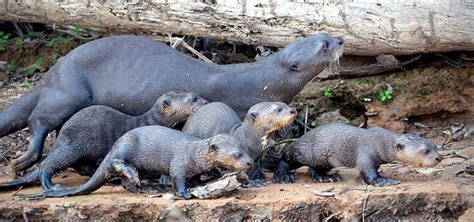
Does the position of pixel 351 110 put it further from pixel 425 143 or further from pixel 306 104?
pixel 425 143

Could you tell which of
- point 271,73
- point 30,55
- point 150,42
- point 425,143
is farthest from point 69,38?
point 425,143

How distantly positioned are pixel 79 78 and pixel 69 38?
2055 millimetres

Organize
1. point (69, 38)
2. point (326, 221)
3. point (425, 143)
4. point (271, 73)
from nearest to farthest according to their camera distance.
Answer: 1. point (326, 221)
2. point (425, 143)
3. point (271, 73)
4. point (69, 38)

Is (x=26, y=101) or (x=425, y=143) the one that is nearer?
(x=425, y=143)

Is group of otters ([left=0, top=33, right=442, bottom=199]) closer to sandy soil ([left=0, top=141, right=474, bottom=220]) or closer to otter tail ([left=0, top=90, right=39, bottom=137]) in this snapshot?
otter tail ([left=0, top=90, right=39, bottom=137])

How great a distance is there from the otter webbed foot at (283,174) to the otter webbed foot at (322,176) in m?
0.11

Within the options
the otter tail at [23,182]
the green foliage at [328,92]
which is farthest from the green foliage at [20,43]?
the green foliage at [328,92]

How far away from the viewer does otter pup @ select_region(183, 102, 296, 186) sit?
6.88 meters

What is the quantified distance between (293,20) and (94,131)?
168 centimetres

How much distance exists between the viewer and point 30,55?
9.66 m

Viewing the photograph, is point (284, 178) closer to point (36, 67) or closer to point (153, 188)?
point (153, 188)

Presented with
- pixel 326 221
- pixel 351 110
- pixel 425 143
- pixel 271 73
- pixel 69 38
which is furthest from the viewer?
pixel 69 38

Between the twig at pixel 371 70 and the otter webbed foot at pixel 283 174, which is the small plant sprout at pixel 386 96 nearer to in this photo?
the twig at pixel 371 70

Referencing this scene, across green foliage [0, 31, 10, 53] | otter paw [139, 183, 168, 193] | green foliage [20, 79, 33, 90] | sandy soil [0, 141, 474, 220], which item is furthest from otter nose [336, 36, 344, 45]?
green foliage [0, 31, 10, 53]
